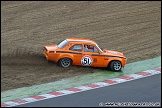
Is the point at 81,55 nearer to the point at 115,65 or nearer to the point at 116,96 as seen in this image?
the point at 115,65

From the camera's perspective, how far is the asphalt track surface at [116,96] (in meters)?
16.7

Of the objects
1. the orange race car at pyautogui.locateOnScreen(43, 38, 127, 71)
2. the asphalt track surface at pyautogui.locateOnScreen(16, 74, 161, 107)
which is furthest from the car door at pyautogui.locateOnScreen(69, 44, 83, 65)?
the asphalt track surface at pyautogui.locateOnScreen(16, 74, 161, 107)

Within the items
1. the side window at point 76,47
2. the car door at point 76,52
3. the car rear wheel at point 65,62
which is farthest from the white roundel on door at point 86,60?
the car rear wheel at point 65,62

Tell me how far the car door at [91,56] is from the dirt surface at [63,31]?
0.47 metres

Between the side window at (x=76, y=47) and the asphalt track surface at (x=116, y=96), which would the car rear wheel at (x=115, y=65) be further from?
the side window at (x=76, y=47)

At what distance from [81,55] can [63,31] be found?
6.91 meters

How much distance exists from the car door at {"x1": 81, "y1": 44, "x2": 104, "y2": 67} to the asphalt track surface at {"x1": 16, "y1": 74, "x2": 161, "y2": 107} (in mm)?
1689

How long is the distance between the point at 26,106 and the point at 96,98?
2757mm

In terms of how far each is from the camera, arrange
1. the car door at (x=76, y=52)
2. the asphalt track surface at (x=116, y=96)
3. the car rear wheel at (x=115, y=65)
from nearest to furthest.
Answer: the asphalt track surface at (x=116, y=96)
the car door at (x=76, y=52)
the car rear wheel at (x=115, y=65)

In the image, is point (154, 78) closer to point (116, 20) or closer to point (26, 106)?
point (26, 106)

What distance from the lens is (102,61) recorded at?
66.4 ft

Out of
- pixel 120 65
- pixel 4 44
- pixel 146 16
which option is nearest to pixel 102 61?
pixel 120 65

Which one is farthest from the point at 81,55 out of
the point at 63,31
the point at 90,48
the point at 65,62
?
the point at 63,31

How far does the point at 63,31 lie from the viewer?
2659 cm
